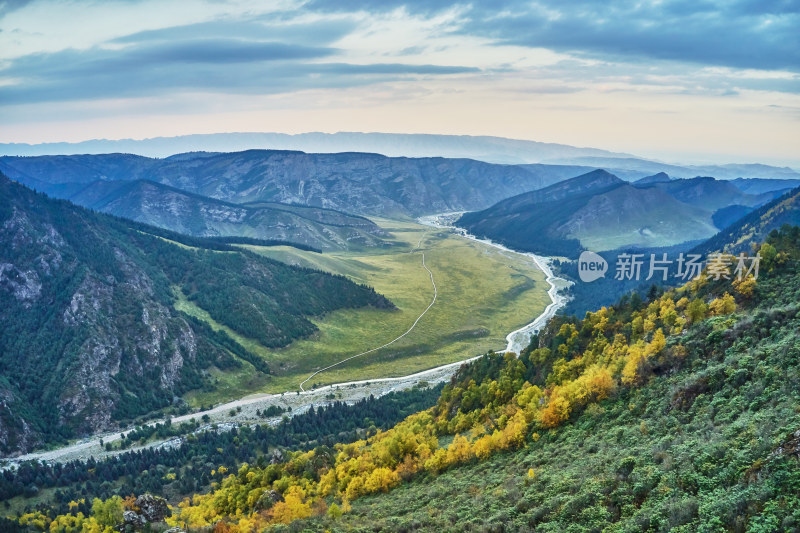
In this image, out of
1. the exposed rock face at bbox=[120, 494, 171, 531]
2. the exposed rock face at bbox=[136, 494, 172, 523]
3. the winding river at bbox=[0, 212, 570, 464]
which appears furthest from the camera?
the winding river at bbox=[0, 212, 570, 464]

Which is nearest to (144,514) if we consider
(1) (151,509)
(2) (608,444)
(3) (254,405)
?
(1) (151,509)

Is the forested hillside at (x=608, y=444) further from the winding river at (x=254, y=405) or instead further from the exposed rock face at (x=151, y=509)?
the winding river at (x=254, y=405)

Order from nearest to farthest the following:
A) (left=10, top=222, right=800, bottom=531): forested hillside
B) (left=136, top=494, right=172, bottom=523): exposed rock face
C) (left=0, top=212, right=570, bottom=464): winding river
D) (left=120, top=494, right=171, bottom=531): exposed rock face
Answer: (left=10, top=222, right=800, bottom=531): forested hillside
(left=120, top=494, right=171, bottom=531): exposed rock face
(left=136, top=494, right=172, bottom=523): exposed rock face
(left=0, top=212, right=570, bottom=464): winding river

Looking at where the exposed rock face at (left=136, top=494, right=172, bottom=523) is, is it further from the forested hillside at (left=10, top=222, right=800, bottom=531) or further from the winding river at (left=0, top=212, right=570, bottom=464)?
the winding river at (left=0, top=212, right=570, bottom=464)

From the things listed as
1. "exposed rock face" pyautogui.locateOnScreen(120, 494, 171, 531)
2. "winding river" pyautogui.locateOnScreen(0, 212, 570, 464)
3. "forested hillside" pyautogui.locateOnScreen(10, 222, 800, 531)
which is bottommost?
"winding river" pyautogui.locateOnScreen(0, 212, 570, 464)

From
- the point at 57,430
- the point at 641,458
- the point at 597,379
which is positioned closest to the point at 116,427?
the point at 57,430

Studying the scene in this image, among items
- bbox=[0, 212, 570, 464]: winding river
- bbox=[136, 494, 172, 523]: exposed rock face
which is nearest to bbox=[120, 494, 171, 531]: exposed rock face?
bbox=[136, 494, 172, 523]: exposed rock face

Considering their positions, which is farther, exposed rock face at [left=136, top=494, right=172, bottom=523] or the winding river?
the winding river

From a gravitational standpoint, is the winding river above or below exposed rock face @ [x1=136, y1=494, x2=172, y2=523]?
below
